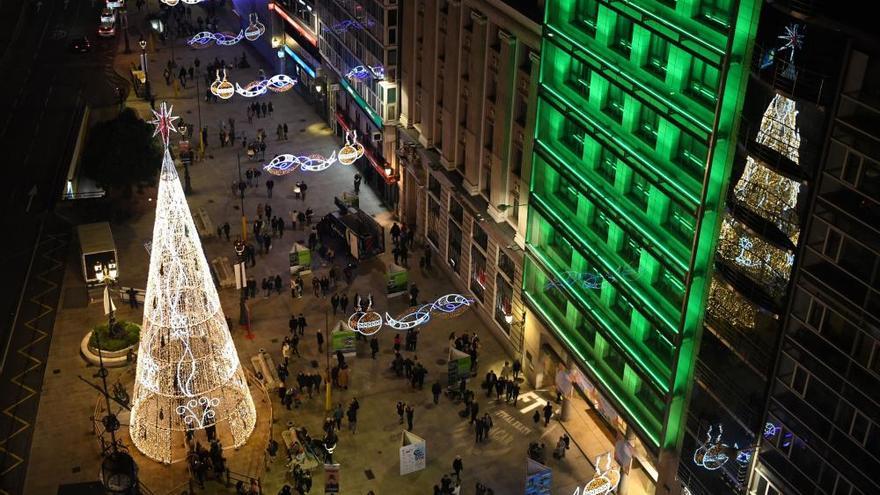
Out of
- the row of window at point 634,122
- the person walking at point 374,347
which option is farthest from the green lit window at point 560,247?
the person walking at point 374,347

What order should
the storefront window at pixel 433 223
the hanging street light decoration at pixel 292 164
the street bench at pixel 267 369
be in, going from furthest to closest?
the storefront window at pixel 433 223 → the hanging street light decoration at pixel 292 164 → the street bench at pixel 267 369

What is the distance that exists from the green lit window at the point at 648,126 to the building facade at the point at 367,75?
107 feet

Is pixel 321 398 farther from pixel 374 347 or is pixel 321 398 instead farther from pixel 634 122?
pixel 634 122

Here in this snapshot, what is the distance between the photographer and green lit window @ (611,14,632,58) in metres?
63.8

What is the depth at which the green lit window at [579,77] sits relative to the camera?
68125 millimetres

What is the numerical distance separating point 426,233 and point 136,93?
4341 cm

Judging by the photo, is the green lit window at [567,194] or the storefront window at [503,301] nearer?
the green lit window at [567,194]

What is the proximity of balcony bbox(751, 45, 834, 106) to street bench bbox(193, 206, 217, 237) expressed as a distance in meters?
54.4

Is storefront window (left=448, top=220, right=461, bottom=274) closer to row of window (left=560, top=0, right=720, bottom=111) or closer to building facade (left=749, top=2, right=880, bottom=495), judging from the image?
row of window (left=560, top=0, right=720, bottom=111)

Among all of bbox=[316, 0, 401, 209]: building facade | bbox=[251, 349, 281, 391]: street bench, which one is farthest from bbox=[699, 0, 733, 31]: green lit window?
bbox=[316, 0, 401, 209]: building facade

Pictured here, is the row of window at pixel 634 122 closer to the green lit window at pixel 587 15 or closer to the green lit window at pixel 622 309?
the green lit window at pixel 587 15

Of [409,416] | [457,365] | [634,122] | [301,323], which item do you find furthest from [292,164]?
[634,122]

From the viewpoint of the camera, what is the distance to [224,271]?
295 ft

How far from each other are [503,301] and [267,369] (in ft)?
52.6
